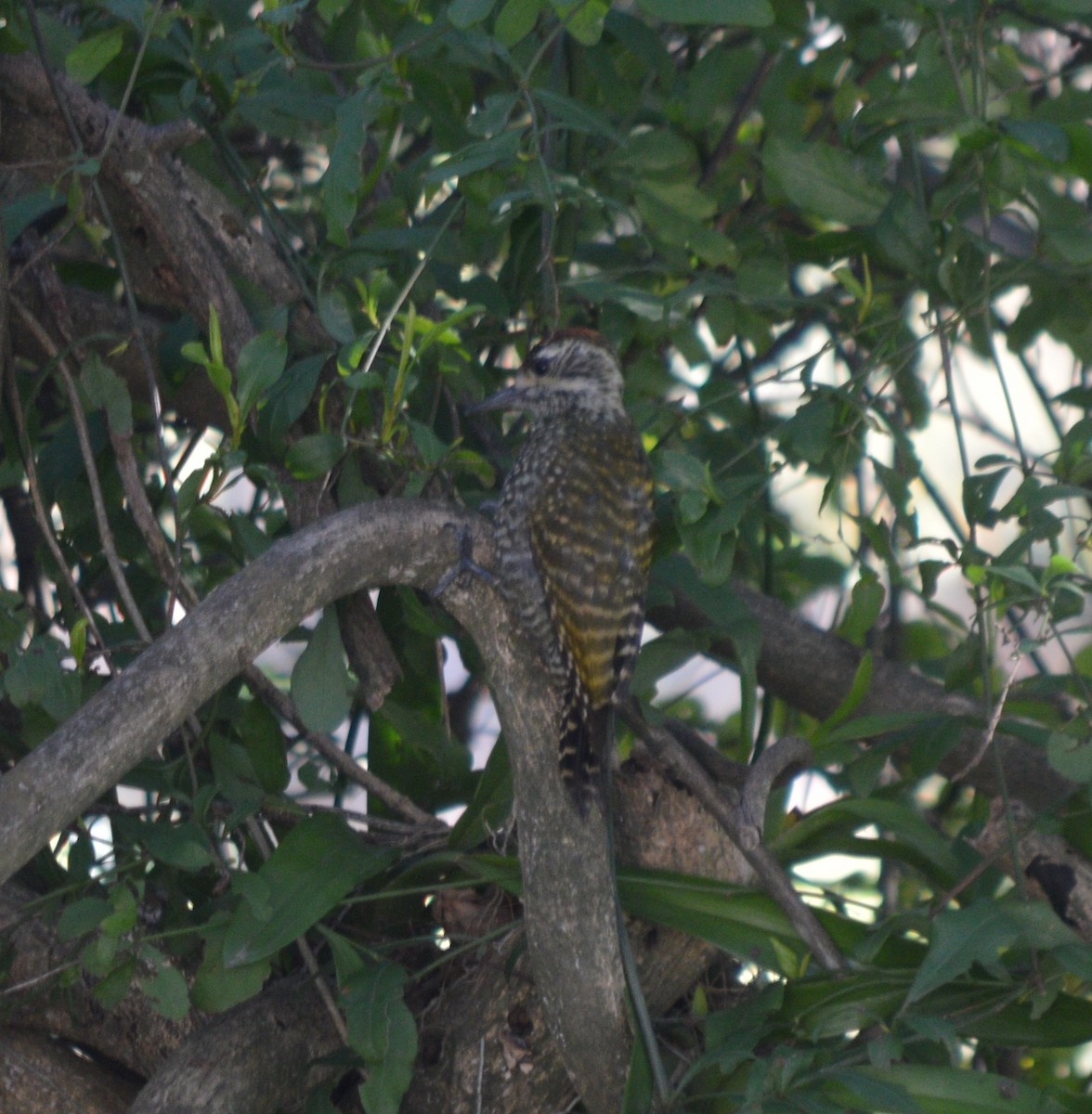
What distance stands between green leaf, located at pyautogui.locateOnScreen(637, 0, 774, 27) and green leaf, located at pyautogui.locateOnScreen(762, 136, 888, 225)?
1.30ft

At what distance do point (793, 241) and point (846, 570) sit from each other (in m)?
0.96

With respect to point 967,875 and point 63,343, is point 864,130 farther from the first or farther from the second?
point 63,343

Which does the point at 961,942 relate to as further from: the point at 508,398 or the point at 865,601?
the point at 508,398

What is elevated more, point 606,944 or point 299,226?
point 299,226

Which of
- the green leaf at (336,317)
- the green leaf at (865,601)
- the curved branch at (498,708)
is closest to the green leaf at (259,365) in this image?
the green leaf at (336,317)

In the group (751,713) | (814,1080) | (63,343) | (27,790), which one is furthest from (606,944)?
(63,343)

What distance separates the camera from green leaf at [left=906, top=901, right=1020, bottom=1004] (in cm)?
174

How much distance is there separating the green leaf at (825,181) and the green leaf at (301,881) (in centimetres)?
120

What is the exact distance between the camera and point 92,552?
2.40m

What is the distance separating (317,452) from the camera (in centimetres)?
191

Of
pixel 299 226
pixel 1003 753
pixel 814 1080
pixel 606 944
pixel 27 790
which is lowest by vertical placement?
pixel 814 1080

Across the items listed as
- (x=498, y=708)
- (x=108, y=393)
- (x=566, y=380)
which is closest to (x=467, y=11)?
(x=108, y=393)

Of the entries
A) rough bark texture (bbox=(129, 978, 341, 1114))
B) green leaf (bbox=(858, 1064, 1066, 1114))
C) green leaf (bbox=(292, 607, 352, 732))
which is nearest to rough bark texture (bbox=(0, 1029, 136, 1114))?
rough bark texture (bbox=(129, 978, 341, 1114))

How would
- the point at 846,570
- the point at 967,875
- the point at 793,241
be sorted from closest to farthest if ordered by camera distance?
the point at 967,875 < the point at 793,241 < the point at 846,570
